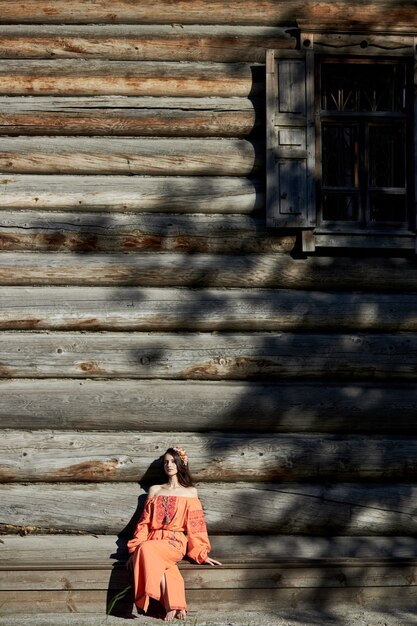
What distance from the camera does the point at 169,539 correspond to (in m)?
6.41

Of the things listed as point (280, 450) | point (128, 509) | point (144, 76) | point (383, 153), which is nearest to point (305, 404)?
point (280, 450)

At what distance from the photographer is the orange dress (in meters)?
6.16

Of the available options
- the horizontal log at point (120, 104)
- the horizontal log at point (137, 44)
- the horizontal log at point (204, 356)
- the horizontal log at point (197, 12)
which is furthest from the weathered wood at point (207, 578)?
the horizontal log at point (197, 12)

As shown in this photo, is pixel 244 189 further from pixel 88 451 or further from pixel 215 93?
pixel 88 451


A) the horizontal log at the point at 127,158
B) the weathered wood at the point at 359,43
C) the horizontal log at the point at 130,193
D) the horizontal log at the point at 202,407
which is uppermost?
Answer: the weathered wood at the point at 359,43

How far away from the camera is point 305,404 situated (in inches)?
269

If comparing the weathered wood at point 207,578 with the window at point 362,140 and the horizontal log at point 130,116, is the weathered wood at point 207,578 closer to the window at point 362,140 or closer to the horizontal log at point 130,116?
the window at point 362,140

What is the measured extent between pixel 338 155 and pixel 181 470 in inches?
112

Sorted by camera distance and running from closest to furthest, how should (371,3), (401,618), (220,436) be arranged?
(401,618), (220,436), (371,3)

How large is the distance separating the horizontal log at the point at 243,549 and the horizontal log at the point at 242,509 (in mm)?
53

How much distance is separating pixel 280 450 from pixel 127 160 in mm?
2521

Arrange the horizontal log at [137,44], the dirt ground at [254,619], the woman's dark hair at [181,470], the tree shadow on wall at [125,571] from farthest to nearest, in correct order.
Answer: the horizontal log at [137,44]
the woman's dark hair at [181,470]
the tree shadow on wall at [125,571]
the dirt ground at [254,619]

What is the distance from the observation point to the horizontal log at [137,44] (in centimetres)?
722

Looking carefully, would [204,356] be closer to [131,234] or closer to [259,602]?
[131,234]
